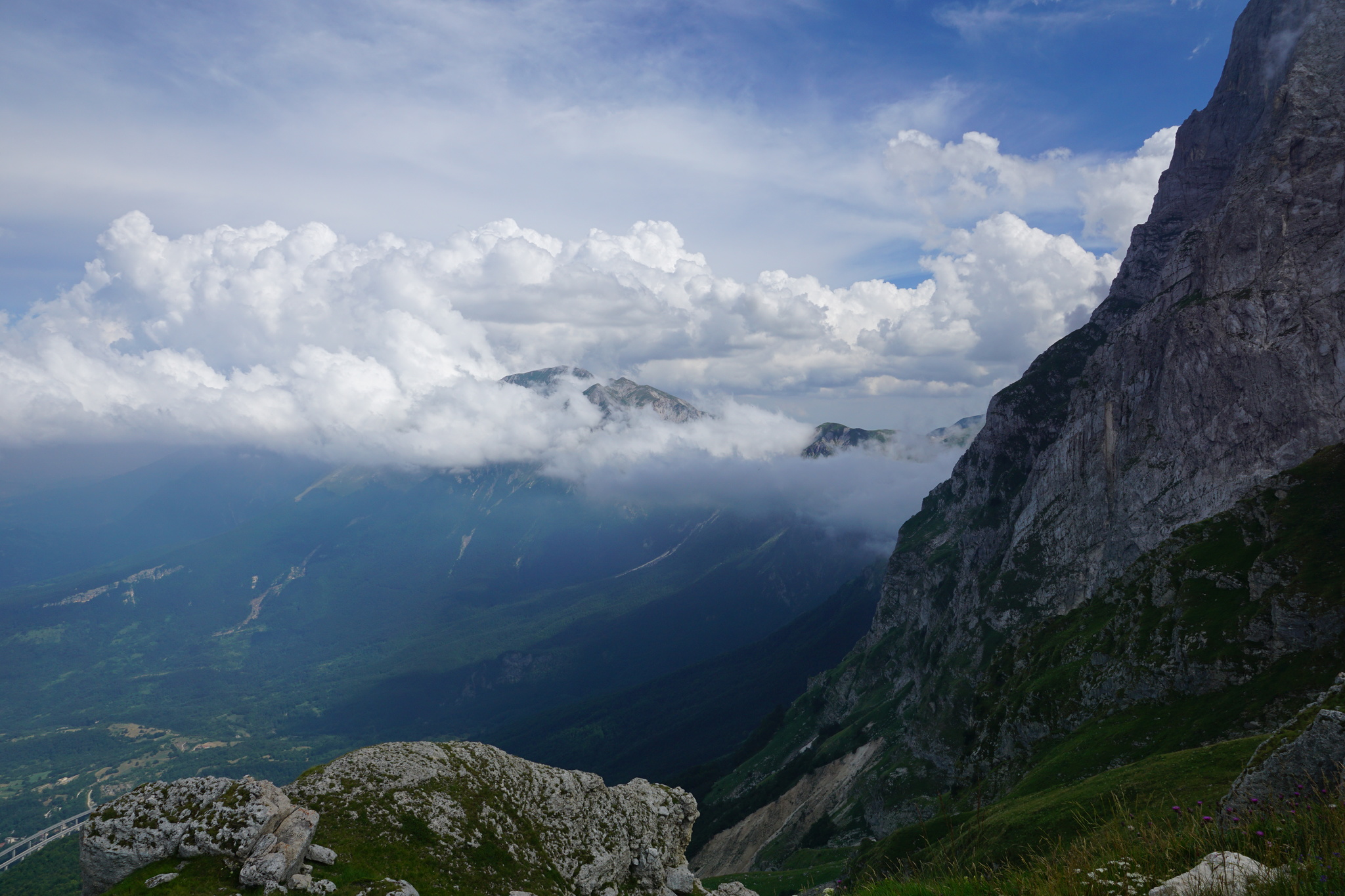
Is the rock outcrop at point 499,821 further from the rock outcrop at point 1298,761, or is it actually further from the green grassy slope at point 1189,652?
the green grassy slope at point 1189,652

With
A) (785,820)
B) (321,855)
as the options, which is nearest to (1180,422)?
(785,820)

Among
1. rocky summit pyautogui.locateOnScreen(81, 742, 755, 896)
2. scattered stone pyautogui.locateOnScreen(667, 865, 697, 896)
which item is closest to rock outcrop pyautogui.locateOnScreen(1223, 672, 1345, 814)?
rocky summit pyautogui.locateOnScreen(81, 742, 755, 896)

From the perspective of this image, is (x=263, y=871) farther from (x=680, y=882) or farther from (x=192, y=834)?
(x=680, y=882)

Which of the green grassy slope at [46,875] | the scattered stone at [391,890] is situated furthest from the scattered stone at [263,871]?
the green grassy slope at [46,875]

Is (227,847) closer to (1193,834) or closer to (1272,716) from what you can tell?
(1193,834)

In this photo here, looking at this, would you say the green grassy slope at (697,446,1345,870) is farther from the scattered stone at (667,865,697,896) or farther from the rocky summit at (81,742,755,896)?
the rocky summit at (81,742,755,896)
